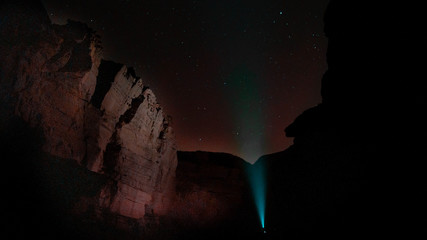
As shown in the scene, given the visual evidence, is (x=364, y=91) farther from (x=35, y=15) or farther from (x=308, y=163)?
(x=35, y=15)

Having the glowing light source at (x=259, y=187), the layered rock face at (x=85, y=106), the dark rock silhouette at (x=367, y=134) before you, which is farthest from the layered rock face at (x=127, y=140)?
the dark rock silhouette at (x=367, y=134)

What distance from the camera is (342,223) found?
6.93 metres

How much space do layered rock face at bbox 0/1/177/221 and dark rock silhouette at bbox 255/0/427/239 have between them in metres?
15.5

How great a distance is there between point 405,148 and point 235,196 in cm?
3253

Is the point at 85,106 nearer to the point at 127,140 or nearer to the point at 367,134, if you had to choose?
the point at 127,140

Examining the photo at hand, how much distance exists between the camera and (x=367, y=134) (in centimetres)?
672

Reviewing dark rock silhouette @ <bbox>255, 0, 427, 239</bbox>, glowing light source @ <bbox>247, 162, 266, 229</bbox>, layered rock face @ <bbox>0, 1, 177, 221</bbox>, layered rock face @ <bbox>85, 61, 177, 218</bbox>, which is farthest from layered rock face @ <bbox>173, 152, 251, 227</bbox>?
dark rock silhouette @ <bbox>255, 0, 427, 239</bbox>

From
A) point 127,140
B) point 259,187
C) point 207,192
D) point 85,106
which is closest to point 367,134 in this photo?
point 85,106

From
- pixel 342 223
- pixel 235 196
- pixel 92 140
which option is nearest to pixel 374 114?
pixel 342 223

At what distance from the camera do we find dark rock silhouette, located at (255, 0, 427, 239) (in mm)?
5168

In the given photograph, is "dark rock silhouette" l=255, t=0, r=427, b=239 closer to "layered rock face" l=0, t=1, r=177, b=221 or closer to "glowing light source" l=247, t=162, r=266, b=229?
"layered rock face" l=0, t=1, r=177, b=221

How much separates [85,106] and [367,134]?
19020 mm

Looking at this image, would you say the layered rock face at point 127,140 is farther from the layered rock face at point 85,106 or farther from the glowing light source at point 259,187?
the glowing light source at point 259,187

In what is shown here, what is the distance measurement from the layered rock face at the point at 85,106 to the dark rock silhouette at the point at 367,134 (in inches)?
610
